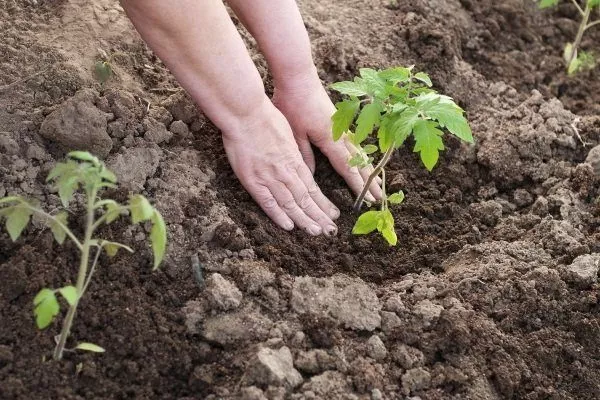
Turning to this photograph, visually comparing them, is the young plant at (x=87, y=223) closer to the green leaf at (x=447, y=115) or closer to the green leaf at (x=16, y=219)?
the green leaf at (x=16, y=219)

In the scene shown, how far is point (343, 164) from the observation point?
3189mm

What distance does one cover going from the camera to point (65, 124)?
9.27ft

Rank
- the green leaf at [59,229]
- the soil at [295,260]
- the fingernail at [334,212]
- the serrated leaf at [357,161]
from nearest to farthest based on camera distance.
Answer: the green leaf at [59,229]
the soil at [295,260]
the serrated leaf at [357,161]
the fingernail at [334,212]

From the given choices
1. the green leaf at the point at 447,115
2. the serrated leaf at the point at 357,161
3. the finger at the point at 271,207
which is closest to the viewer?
the green leaf at the point at 447,115

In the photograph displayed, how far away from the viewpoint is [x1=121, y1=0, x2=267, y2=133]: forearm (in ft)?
8.91

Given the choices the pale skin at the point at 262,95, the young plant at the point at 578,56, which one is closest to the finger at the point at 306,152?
the pale skin at the point at 262,95

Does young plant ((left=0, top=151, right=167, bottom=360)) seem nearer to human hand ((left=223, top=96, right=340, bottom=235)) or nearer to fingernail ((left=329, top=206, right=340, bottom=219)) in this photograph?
human hand ((left=223, top=96, right=340, bottom=235))

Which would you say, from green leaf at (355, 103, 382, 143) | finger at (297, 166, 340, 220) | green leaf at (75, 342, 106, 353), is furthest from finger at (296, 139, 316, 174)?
green leaf at (75, 342, 106, 353)

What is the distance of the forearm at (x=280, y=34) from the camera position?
10.2 feet

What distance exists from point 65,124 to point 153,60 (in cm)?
65

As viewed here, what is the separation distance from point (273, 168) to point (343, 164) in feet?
1.01

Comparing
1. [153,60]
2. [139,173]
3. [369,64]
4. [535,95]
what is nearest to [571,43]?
[535,95]

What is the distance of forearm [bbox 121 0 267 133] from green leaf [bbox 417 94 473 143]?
0.62m

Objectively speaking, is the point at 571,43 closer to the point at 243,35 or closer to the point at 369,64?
the point at 369,64
